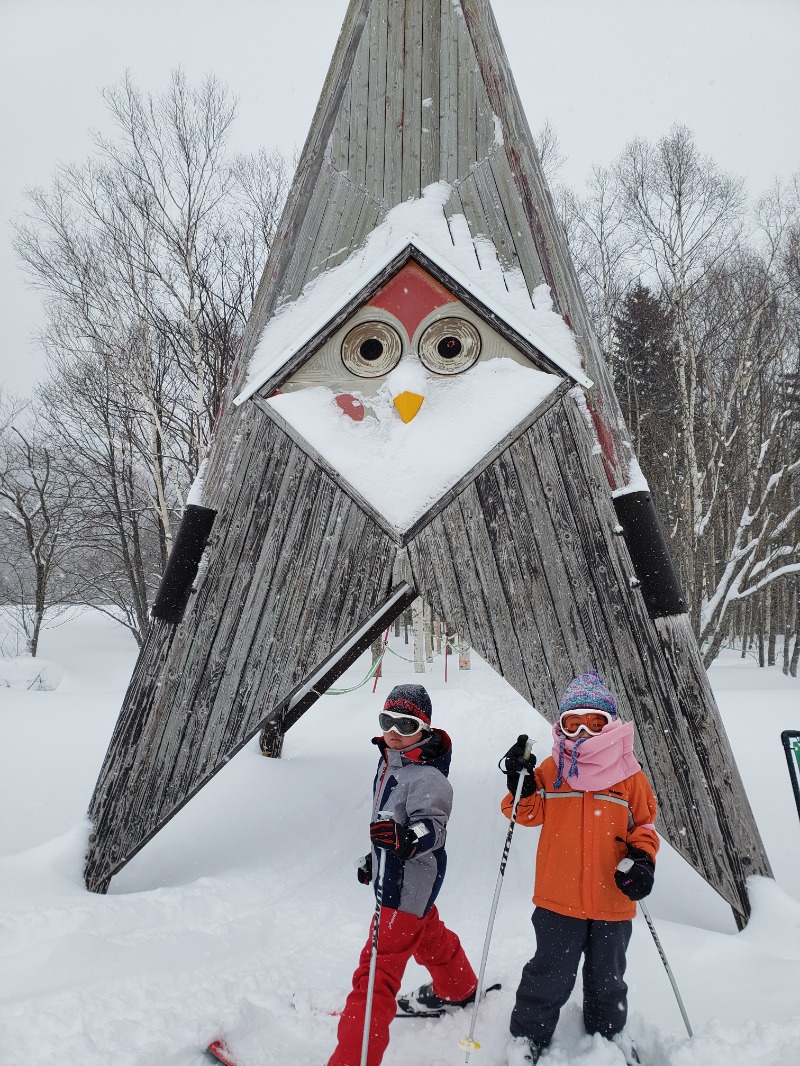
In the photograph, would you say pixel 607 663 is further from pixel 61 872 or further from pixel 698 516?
pixel 698 516

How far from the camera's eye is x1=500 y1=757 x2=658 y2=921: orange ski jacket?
2.48 meters

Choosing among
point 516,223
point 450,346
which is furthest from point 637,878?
point 516,223

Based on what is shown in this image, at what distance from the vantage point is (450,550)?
398cm

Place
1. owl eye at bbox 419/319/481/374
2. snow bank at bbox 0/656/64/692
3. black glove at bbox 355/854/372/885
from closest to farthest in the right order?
1. black glove at bbox 355/854/372/885
2. owl eye at bbox 419/319/481/374
3. snow bank at bbox 0/656/64/692

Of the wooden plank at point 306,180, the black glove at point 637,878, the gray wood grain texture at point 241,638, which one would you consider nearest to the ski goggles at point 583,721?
the black glove at point 637,878

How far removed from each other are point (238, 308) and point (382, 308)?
383 inches

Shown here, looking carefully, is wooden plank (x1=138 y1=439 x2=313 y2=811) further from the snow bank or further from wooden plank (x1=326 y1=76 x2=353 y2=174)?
the snow bank

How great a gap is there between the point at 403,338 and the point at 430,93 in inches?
70.1

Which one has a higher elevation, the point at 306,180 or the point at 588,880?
the point at 306,180

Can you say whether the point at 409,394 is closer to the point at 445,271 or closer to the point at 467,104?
the point at 445,271

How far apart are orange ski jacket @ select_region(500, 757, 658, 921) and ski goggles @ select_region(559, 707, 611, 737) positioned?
0.69ft

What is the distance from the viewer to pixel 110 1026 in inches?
102

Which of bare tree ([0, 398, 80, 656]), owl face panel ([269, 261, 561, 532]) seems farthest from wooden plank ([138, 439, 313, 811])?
bare tree ([0, 398, 80, 656])

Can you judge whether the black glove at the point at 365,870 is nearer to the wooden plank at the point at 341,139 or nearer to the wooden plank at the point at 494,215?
the wooden plank at the point at 494,215
